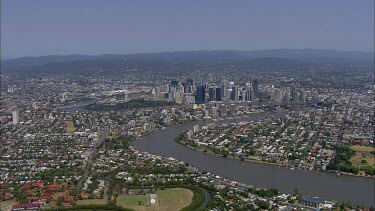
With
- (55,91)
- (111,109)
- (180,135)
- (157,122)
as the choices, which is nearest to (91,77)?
(55,91)

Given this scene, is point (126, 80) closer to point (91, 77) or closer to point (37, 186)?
point (91, 77)

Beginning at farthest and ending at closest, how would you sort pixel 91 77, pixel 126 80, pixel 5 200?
1. pixel 91 77
2. pixel 126 80
3. pixel 5 200

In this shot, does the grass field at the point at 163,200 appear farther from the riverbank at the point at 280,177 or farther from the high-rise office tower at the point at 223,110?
the high-rise office tower at the point at 223,110

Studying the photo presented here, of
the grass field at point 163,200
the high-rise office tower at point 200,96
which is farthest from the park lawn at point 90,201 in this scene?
the high-rise office tower at point 200,96

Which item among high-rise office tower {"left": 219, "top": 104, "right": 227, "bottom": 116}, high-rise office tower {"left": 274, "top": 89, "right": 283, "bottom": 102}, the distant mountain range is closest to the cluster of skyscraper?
high-rise office tower {"left": 274, "top": 89, "right": 283, "bottom": 102}

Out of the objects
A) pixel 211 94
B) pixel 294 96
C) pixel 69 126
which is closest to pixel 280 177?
pixel 69 126

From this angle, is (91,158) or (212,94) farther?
(212,94)

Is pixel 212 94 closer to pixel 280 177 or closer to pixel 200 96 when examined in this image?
pixel 200 96
